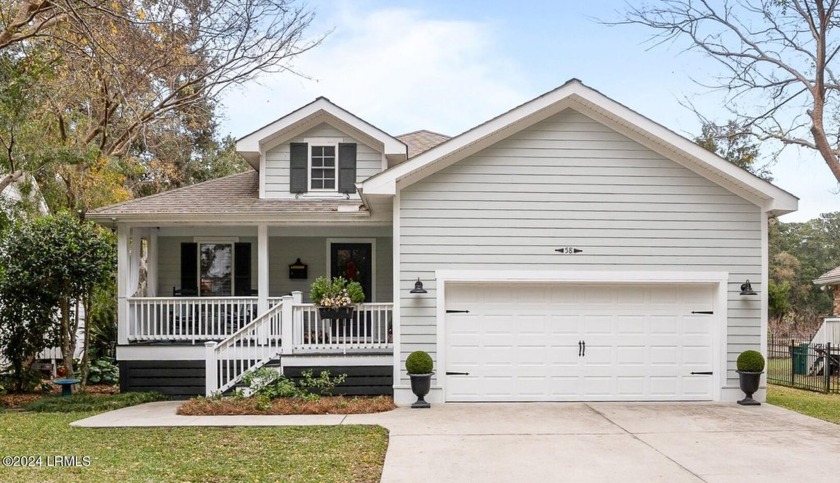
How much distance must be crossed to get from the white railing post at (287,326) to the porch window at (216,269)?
3669mm

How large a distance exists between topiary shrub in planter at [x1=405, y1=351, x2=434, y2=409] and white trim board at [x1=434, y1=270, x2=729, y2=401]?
38 centimetres

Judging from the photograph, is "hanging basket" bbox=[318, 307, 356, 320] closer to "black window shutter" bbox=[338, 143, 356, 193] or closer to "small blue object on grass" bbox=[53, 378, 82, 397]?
"black window shutter" bbox=[338, 143, 356, 193]

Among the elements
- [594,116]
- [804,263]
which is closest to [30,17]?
[594,116]

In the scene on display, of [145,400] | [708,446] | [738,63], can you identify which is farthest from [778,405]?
[738,63]

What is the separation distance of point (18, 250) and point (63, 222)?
0.83m

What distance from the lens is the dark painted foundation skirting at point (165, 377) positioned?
459 inches

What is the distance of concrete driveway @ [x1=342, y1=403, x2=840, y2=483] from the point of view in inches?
251

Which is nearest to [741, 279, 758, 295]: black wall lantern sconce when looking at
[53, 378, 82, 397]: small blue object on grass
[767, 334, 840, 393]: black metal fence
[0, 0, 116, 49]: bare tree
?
[767, 334, 840, 393]: black metal fence

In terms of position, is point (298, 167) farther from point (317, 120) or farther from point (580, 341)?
point (580, 341)

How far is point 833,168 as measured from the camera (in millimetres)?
17859

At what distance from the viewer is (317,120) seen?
1299 cm

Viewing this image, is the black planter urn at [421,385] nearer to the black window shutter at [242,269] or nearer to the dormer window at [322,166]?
the dormer window at [322,166]

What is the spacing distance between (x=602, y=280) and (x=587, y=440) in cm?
332

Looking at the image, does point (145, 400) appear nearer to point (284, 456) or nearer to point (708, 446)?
point (284, 456)
